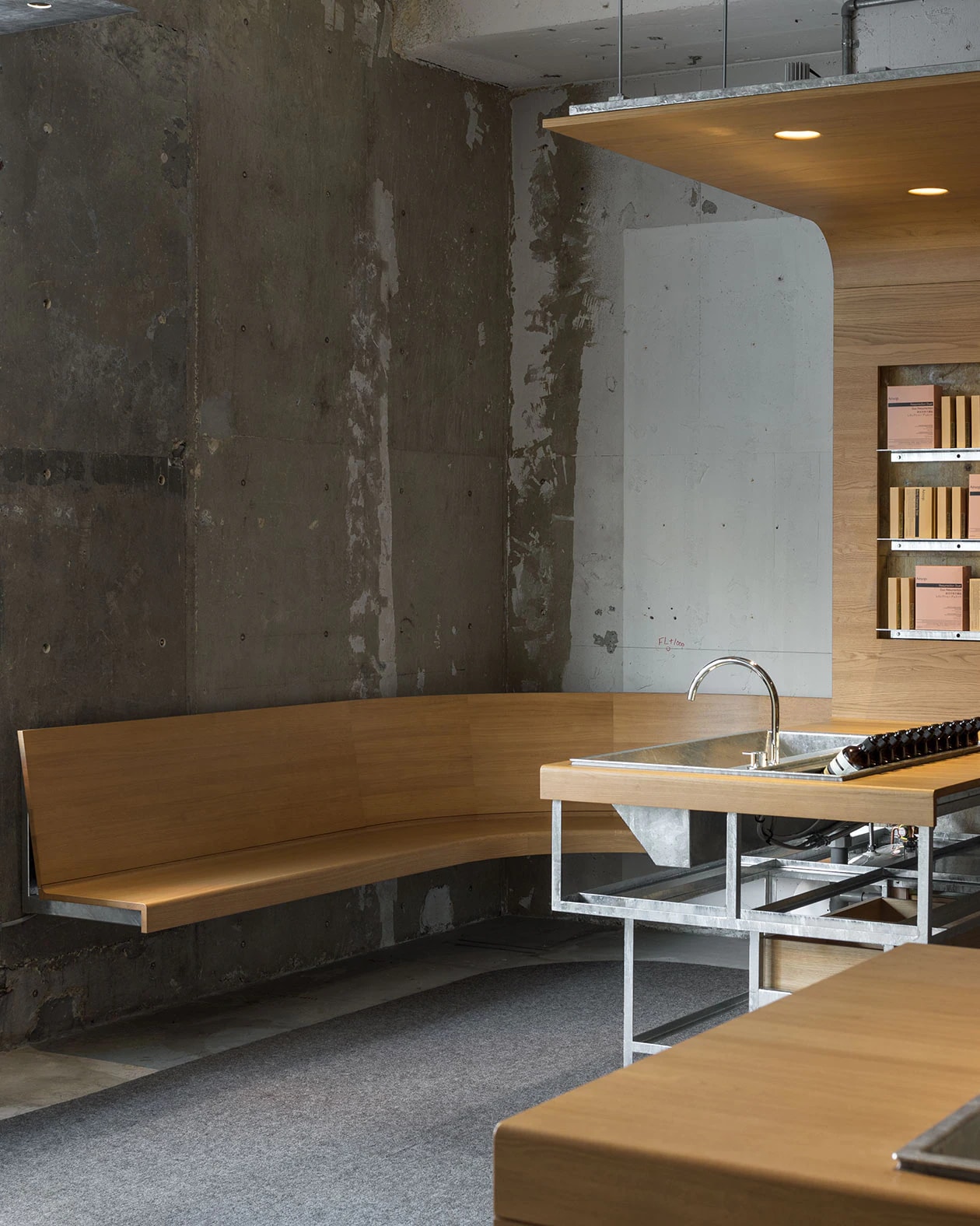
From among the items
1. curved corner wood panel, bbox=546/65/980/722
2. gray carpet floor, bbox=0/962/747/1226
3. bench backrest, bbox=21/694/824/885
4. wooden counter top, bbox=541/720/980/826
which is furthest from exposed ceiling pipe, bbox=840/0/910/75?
gray carpet floor, bbox=0/962/747/1226

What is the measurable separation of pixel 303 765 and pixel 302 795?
12cm

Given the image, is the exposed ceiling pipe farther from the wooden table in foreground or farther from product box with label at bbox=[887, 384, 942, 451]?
the wooden table in foreground

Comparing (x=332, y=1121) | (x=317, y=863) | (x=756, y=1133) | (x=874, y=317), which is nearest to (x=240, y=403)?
(x=317, y=863)

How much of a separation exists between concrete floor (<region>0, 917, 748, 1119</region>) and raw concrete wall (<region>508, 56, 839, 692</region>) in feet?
3.88

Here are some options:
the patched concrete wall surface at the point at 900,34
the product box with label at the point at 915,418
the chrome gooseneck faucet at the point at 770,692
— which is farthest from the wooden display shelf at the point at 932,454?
the chrome gooseneck faucet at the point at 770,692

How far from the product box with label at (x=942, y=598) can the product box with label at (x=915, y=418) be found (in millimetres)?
484

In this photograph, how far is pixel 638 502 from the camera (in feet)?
23.7

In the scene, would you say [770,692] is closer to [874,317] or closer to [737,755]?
[737,755]

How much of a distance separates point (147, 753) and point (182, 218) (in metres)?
1.91

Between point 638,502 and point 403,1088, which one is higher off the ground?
point 638,502

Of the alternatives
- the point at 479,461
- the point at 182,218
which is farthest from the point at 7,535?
the point at 479,461

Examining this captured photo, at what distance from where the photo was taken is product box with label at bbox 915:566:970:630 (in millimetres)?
6051

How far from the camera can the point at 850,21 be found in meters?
5.56

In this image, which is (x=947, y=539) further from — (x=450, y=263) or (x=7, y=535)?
(x=7, y=535)
